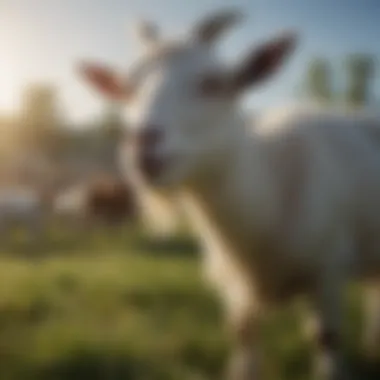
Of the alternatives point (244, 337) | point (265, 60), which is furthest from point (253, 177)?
point (244, 337)

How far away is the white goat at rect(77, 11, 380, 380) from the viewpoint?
1130 millimetres

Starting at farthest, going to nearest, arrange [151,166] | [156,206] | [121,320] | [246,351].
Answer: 1. [121,320]
2. [246,351]
3. [156,206]
4. [151,166]

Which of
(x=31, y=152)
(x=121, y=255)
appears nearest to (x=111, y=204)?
(x=121, y=255)

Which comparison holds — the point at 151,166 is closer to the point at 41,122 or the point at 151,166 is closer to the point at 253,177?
the point at 253,177

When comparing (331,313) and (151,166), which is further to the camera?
(331,313)

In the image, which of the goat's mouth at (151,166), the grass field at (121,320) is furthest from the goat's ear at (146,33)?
the grass field at (121,320)

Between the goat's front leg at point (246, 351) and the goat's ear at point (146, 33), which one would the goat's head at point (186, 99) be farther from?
the goat's front leg at point (246, 351)

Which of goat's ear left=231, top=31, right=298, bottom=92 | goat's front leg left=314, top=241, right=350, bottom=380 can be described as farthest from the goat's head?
goat's front leg left=314, top=241, right=350, bottom=380

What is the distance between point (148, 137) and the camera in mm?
1054

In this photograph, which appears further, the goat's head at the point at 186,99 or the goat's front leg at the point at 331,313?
the goat's front leg at the point at 331,313

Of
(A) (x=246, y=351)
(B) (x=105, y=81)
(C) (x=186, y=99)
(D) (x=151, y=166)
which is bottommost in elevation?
(A) (x=246, y=351)

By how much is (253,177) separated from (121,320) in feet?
1.81

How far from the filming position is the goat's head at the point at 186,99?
1.08 m

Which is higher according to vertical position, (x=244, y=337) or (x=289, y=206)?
(x=289, y=206)
